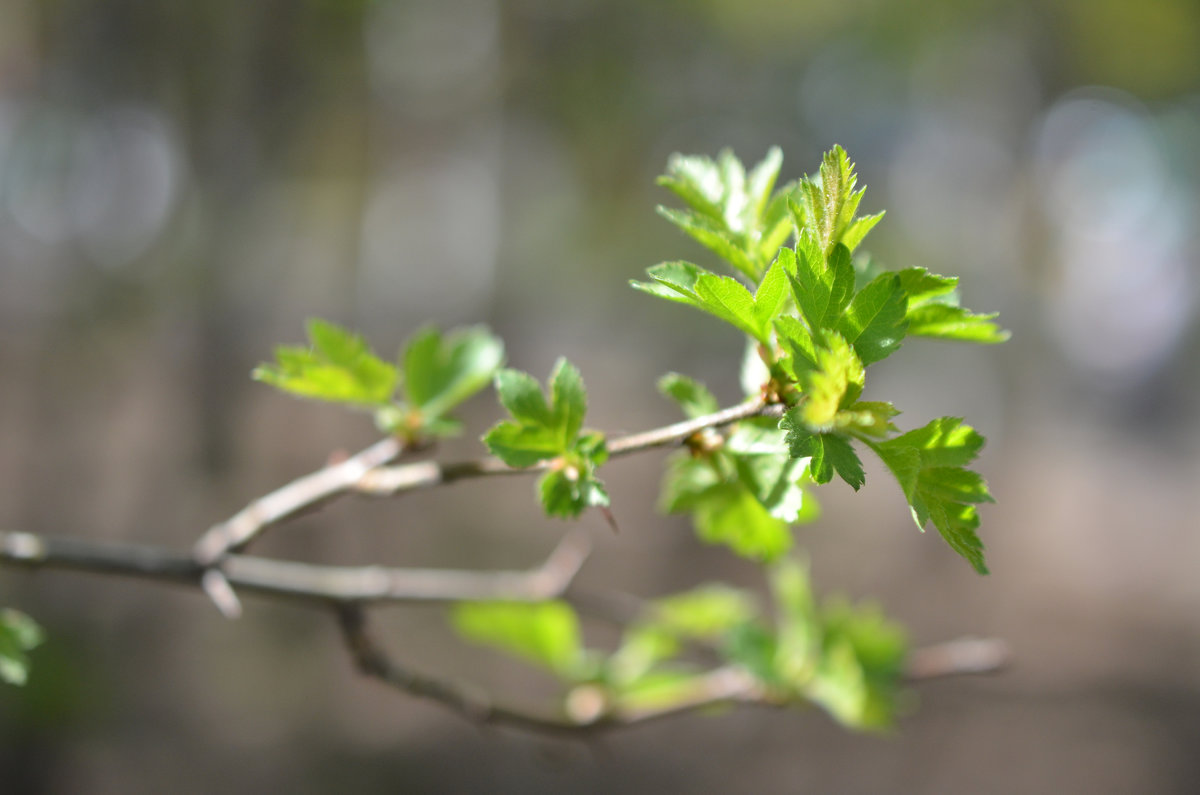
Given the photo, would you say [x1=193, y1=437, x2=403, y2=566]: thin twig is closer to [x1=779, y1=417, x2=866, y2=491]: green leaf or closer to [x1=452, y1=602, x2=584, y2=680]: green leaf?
[x1=452, y1=602, x2=584, y2=680]: green leaf

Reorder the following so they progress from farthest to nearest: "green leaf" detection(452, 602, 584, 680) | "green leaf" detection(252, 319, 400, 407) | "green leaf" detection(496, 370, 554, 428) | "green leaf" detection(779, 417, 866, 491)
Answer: "green leaf" detection(452, 602, 584, 680)
"green leaf" detection(252, 319, 400, 407)
"green leaf" detection(496, 370, 554, 428)
"green leaf" detection(779, 417, 866, 491)

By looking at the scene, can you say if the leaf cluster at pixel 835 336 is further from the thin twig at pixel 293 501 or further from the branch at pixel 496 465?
the thin twig at pixel 293 501

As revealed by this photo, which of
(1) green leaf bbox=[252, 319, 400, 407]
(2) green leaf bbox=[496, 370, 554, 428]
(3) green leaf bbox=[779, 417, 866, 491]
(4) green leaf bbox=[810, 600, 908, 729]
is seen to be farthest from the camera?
(4) green leaf bbox=[810, 600, 908, 729]

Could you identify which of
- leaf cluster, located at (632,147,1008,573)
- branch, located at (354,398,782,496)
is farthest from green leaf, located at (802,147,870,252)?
branch, located at (354,398,782,496)

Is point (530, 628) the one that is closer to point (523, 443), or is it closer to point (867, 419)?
point (523, 443)

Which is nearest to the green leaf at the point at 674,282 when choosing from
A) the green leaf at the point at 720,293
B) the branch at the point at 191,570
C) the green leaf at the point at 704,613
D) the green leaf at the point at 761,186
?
the green leaf at the point at 720,293

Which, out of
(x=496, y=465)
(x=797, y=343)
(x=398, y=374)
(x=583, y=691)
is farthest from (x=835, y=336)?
(x=583, y=691)

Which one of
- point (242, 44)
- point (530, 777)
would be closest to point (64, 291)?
point (242, 44)

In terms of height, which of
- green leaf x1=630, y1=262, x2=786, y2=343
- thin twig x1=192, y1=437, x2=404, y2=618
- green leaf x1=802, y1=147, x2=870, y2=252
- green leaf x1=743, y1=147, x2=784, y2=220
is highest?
green leaf x1=743, y1=147, x2=784, y2=220
